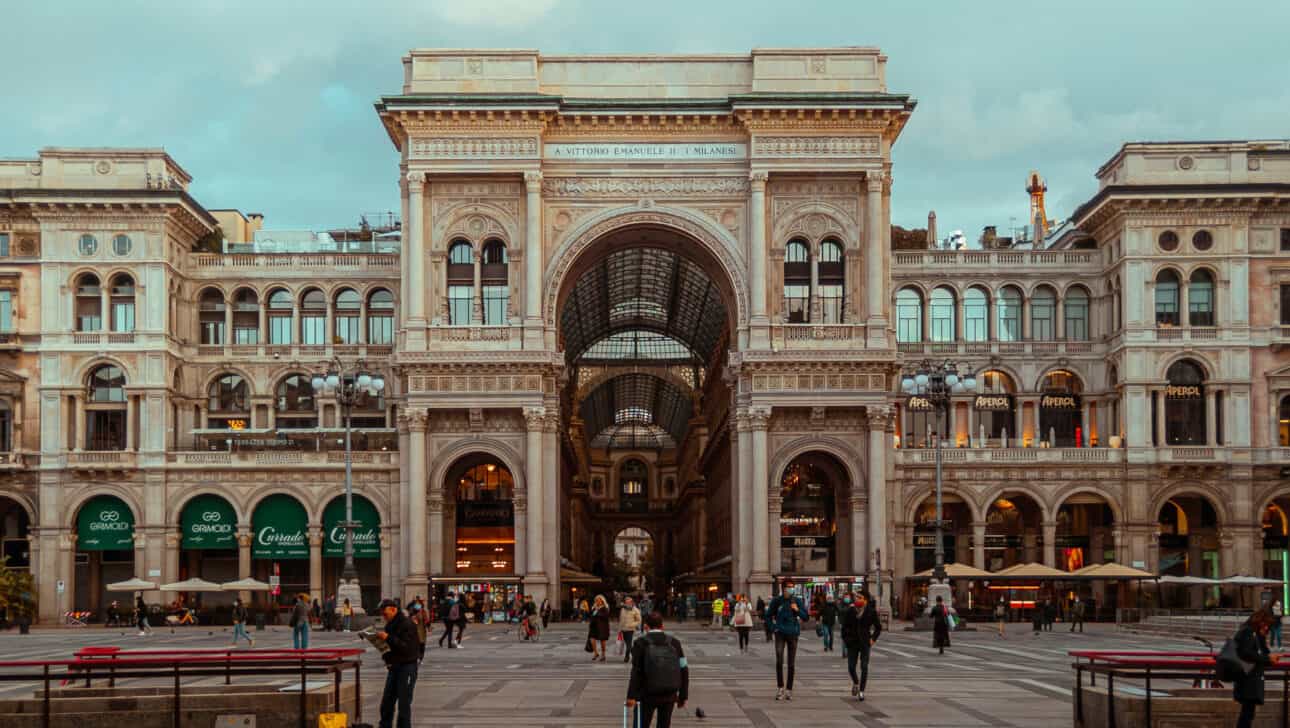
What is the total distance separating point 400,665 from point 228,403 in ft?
226

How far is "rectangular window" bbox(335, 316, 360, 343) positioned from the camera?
9088 cm

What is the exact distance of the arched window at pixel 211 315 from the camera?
298 ft

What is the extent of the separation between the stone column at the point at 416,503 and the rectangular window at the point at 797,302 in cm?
1893

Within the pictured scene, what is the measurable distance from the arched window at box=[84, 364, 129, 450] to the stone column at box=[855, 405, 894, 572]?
1500 inches

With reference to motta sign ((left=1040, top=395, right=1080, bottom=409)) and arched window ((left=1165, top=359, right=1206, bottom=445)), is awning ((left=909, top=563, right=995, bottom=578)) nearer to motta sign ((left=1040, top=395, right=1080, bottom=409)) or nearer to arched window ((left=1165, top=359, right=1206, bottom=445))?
motta sign ((left=1040, top=395, right=1080, bottom=409))

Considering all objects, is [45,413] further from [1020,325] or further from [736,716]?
[736,716]

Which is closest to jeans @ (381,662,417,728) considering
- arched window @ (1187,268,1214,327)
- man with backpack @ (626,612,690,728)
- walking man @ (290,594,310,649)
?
man with backpack @ (626,612,690,728)

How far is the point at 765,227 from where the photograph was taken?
271ft

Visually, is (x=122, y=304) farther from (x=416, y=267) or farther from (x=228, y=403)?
(x=416, y=267)

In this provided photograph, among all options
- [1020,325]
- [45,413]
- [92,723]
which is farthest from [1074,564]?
[92,723]

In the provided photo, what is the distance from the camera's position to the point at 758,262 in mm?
82000

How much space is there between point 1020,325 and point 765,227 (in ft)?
55.8

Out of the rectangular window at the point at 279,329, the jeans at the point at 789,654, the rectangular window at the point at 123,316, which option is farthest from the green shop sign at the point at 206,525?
the jeans at the point at 789,654

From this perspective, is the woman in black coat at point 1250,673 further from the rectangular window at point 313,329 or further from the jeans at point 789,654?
the rectangular window at point 313,329
